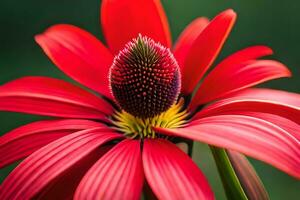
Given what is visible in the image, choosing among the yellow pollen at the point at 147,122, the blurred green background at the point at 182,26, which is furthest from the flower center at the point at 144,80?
the blurred green background at the point at 182,26

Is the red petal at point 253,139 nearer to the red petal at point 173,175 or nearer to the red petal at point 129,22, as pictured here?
the red petal at point 173,175

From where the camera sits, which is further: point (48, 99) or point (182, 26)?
point (182, 26)

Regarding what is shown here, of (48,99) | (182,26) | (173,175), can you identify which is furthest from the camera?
(182,26)

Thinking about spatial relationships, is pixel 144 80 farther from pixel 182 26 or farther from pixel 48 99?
pixel 182 26

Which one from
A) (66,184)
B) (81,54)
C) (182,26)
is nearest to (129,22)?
(81,54)

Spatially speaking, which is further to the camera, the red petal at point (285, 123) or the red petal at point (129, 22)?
the red petal at point (129, 22)

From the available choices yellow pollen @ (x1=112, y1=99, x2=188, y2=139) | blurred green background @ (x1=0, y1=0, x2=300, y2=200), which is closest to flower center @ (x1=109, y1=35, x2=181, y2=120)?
yellow pollen @ (x1=112, y1=99, x2=188, y2=139)

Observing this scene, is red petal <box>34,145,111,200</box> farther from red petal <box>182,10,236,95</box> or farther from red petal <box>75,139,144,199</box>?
red petal <box>182,10,236,95</box>
